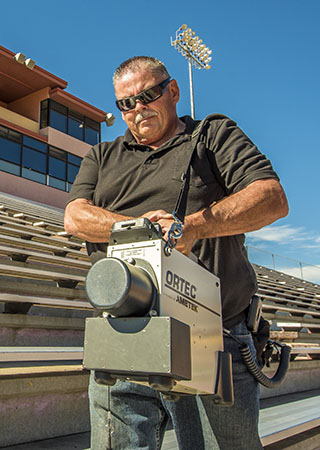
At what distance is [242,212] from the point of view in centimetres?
91

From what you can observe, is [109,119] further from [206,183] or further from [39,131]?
[206,183]

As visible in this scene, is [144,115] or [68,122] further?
[68,122]

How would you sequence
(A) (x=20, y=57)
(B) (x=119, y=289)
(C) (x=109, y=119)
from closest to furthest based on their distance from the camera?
(B) (x=119, y=289) < (A) (x=20, y=57) < (C) (x=109, y=119)

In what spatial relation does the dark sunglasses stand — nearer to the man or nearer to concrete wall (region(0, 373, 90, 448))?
the man

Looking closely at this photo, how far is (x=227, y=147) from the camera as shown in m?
1.04

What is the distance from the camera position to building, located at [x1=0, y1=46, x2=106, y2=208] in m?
12.5

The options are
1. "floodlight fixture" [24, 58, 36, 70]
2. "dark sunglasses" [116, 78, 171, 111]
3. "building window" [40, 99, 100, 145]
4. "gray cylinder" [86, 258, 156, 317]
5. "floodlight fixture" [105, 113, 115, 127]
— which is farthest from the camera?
"floodlight fixture" [105, 113, 115, 127]

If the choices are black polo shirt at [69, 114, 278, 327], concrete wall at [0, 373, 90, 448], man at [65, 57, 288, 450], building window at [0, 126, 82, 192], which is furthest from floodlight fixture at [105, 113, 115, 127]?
black polo shirt at [69, 114, 278, 327]

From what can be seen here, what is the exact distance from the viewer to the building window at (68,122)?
47.4ft

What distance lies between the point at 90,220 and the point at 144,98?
34 cm

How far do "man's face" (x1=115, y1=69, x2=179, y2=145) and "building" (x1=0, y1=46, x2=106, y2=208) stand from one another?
11.2 meters

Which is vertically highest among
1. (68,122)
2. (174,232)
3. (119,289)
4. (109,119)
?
(109,119)

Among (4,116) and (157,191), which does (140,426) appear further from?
(4,116)

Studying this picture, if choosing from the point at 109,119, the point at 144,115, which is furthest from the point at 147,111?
the point at 109,119
